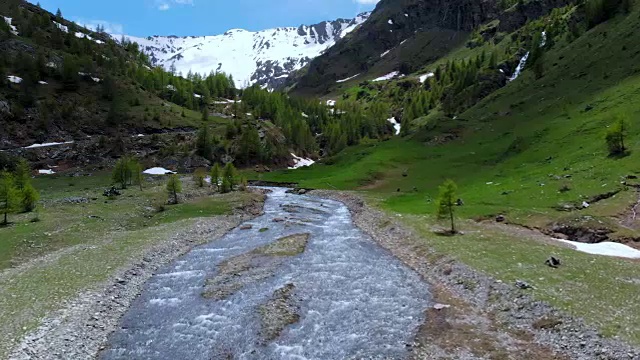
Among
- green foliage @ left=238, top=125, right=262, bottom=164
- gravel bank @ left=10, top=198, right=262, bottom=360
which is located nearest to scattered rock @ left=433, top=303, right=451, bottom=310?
gravel bank @ left=10, top=198, right=262, bottom=360

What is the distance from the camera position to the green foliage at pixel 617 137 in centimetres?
5978

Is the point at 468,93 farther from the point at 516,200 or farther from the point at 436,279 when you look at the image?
the point at 436,279

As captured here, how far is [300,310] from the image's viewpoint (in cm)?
3072

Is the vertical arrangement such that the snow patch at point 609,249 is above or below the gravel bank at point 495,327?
above

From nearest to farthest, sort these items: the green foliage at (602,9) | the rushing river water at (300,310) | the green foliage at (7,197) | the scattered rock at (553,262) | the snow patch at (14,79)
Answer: the rushing river water at (300,310), the scattered rock at (553,262), the green foliage at (7,197), the green foliage at (602,9), the snow patch at (14,79)

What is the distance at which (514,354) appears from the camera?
23.0 meters

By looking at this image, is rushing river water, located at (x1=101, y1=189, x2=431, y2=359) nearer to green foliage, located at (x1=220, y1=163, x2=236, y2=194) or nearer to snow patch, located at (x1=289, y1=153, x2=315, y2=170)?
green foliage, located at (x1=220, y1=163, x2=236, y2=194)

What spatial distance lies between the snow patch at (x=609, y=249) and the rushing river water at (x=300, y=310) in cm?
1680

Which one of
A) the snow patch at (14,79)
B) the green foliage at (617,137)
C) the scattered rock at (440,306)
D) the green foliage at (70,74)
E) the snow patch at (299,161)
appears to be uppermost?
the green foliage at (70,74)

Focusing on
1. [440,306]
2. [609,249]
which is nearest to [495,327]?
[440,306]

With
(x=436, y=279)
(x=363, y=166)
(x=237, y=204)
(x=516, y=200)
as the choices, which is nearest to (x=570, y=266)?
(x=436, y=279)

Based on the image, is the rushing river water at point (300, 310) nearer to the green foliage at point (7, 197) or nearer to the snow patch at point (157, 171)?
the green foliage at point (7, 197)

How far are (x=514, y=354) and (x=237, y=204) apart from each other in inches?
2372

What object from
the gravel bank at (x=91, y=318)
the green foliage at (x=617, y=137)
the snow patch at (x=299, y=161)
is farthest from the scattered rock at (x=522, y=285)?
the snow patch at (x=299, y=161)
